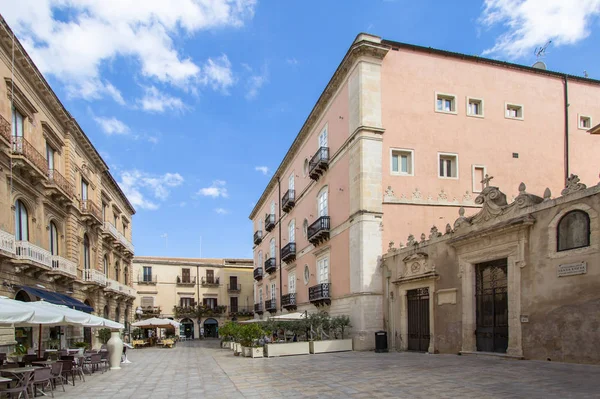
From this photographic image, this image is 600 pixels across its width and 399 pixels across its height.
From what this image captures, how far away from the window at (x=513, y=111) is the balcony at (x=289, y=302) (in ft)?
57.0

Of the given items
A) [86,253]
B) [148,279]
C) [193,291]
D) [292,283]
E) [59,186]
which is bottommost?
[193,291]

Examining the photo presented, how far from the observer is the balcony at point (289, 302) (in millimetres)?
31906

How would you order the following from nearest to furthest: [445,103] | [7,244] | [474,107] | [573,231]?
[573,231] → [7,244] → [445,103] → [474,107]

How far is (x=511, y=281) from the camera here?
13672 millimetres

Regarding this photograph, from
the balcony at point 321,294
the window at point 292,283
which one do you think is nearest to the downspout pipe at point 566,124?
the balcony at point 321,294

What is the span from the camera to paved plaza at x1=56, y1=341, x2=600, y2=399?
9.09 metres

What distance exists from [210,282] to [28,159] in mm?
39212

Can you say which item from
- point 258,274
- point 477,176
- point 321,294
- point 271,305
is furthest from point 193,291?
point 477,176

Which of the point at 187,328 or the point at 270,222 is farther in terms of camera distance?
the point at 187,328

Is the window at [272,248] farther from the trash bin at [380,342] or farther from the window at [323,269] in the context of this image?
the trash bin at [380,342]

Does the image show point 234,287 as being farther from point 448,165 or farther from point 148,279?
point 448,165

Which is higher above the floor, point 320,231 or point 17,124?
point 17,124

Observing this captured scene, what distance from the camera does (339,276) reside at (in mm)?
23344

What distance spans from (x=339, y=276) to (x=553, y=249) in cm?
1218
